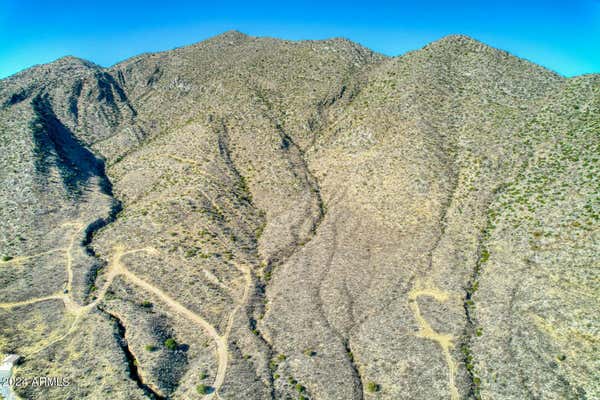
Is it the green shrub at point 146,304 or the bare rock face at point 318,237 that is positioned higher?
the bare rock face at point 318,237

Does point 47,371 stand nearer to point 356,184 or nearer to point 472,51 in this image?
point 356,184

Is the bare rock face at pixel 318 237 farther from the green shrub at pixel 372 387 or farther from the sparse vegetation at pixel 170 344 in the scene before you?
the sparse vegetation at pixel 170 344

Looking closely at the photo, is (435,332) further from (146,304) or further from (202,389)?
(146,304)

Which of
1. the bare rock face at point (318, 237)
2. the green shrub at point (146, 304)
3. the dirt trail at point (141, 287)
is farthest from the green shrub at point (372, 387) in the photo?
the green shrub at point (146, 304)

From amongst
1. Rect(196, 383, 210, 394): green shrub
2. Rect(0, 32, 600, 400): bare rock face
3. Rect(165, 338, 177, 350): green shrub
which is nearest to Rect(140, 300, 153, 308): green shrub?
Rect(0, 32, 600, 400): bare rock face

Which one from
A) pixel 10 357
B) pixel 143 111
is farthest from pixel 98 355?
pixel 143 111
